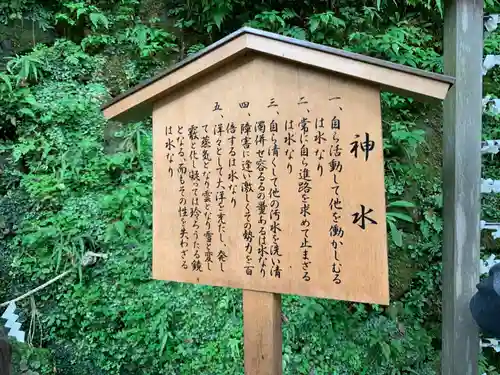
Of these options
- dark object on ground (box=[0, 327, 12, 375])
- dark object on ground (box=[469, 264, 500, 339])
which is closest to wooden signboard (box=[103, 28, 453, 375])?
dark object on ground (box=[469, 264, 500, 339])

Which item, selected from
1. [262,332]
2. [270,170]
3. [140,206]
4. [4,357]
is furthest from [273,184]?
[140,206]

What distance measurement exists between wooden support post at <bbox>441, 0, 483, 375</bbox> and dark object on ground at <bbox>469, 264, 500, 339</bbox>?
44cm

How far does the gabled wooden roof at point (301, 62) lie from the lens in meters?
2.00

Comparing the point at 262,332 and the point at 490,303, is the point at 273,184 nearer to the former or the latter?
the point at 262,332

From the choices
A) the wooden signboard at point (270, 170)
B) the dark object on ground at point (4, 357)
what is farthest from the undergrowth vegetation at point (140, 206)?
the wooden signboard at point (270, 170)

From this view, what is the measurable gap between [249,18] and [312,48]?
3.25 m

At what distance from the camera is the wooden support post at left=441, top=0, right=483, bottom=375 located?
294 cm

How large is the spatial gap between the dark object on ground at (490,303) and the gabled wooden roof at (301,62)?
1.18 m

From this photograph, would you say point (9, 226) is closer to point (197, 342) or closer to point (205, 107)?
point (197, 342)

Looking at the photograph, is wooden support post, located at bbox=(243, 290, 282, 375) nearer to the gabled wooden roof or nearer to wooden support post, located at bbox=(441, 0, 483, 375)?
the gabled wooden roof

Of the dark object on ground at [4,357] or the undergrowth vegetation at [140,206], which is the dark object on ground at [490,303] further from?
the dark object on ground at [4,357]

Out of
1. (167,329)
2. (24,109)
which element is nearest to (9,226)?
(24,109)

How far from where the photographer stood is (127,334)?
422cm

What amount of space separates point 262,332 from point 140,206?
245 centimetres
